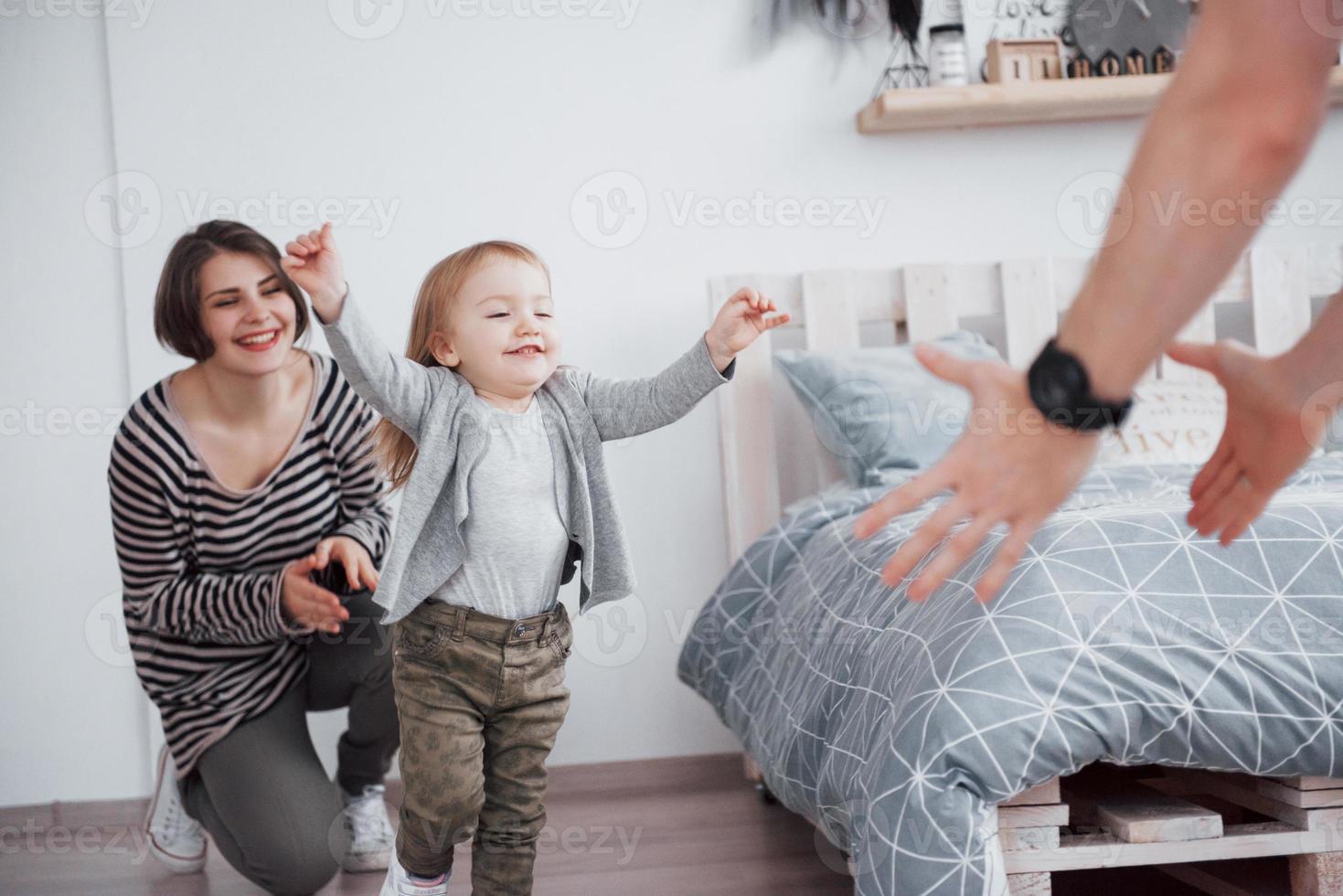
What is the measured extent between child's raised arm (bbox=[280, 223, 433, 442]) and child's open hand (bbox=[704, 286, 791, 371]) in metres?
0.34

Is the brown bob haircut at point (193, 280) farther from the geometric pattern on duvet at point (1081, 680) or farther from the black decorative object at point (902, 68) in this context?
the black decorative object at point (902, 68)

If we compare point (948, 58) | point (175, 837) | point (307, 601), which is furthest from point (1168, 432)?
point (175, 837)

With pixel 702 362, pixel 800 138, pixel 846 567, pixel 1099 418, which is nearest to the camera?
pixel 1099 418

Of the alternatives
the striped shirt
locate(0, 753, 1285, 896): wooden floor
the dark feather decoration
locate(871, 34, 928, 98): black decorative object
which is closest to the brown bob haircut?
the striped shirt

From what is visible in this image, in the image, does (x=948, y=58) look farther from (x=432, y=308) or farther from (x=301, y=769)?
(x=301, y=769)

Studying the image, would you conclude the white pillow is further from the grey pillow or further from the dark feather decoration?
the dark feather decoration

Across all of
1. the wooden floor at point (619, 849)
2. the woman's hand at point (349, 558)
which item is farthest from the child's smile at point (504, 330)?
the wooden floor at point (619, 849)

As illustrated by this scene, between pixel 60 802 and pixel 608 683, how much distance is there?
1.08 meters

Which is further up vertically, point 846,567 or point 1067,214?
point 1067,214

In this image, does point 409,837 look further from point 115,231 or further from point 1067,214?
point 1067,214

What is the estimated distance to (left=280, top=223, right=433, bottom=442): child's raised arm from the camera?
1168 mm

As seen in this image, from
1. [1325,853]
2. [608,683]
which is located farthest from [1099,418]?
[608,683]

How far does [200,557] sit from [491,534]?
692 millimetres

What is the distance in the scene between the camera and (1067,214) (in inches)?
101
